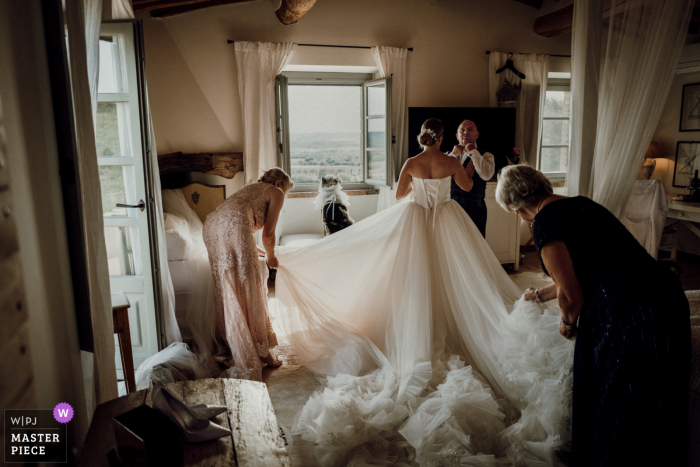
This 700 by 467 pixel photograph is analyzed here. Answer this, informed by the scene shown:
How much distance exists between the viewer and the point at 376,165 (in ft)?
17.5

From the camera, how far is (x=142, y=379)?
8.80ft

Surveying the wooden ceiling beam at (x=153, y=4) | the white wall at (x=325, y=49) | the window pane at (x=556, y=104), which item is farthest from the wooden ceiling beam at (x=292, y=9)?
the window pane at (x=556, y=104)

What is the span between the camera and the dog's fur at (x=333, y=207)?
4309mm

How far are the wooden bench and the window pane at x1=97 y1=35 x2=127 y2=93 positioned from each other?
1975 mm

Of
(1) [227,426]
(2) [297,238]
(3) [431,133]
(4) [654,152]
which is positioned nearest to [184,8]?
(2) [297,238]

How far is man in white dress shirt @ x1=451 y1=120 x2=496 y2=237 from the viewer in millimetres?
3930

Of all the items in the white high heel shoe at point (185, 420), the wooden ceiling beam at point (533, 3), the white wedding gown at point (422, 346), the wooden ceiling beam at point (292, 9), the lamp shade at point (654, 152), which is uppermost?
the wooden ceiling beam at point (533, 3)

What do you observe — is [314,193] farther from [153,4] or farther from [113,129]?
[113,129]

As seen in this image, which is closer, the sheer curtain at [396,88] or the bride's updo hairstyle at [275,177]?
the bride's updo hairstyle at [275,177]

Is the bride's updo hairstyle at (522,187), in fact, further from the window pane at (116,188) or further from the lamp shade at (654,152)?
the lamp shade at (654,152)

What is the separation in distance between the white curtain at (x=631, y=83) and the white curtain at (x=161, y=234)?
2462mm

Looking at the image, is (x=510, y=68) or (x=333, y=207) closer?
(x=333, y=207)

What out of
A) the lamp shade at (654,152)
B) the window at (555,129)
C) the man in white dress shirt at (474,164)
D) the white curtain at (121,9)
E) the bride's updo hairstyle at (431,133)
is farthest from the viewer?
the window at (555,129)

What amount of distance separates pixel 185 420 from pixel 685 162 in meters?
6.02
